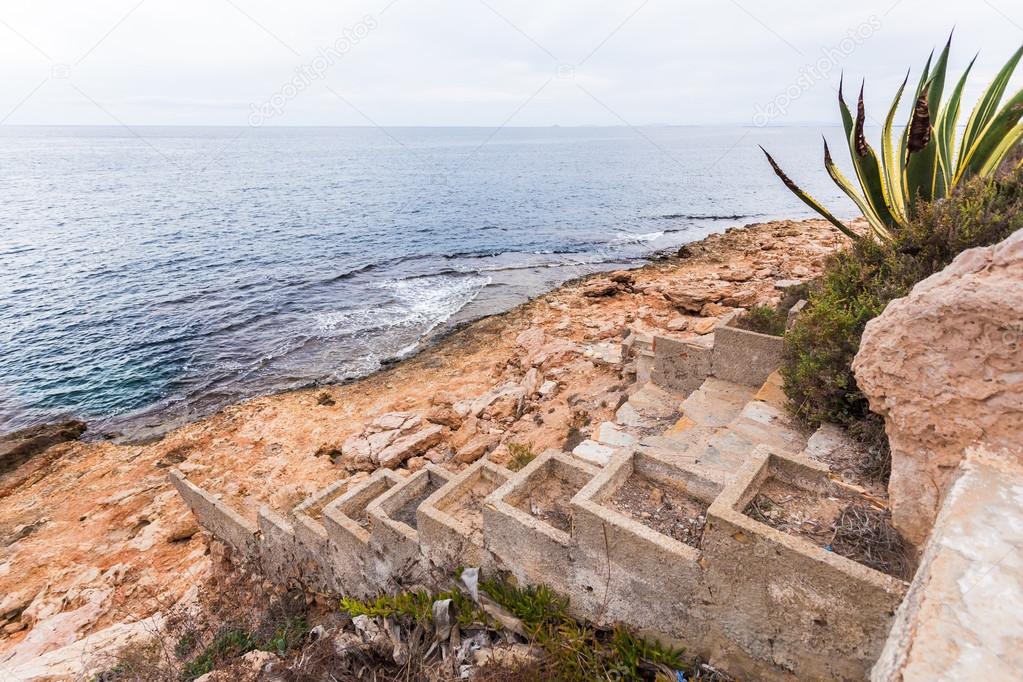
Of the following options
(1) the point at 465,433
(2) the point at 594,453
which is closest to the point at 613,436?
(2) the point at 594,453

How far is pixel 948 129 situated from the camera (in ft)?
21.8

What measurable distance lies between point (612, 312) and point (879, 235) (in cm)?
938

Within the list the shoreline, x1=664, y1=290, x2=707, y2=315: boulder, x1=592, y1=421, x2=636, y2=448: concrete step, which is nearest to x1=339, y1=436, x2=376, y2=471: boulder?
the shoreline

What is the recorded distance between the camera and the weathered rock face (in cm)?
279

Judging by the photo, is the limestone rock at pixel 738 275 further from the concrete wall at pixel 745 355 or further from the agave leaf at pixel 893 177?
the concrete wall at pixel 745 355

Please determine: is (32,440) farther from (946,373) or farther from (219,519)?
(946,373)

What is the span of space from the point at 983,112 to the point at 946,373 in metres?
5.66

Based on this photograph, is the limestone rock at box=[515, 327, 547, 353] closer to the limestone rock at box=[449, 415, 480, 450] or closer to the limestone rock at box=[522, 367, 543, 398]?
the limestone rock at box=[522, 367, 543, 398]

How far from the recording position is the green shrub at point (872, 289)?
473cm

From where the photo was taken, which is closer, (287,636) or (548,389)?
(287,636)

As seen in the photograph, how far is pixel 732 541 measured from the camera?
3.26m

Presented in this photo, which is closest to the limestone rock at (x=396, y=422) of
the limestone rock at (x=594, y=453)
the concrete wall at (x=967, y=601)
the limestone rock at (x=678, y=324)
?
the limestone rock at (x=594, y=453)

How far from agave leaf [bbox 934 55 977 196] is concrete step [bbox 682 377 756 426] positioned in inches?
135

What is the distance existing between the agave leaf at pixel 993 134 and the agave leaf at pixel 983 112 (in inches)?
1.9
